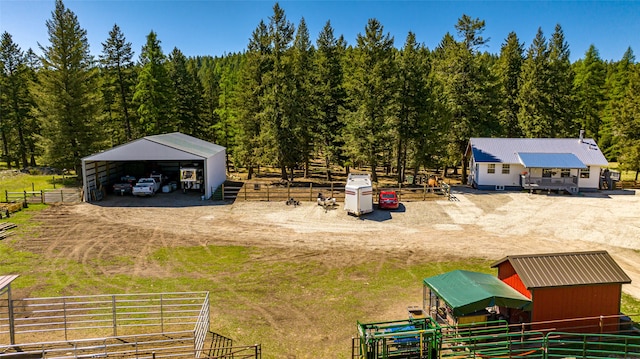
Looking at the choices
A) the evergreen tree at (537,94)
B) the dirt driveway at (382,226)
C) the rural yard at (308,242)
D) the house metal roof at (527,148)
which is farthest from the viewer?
the evergreen tree at (537,94)

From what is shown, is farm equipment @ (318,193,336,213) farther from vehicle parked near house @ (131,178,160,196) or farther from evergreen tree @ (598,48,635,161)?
evergreen tree @ (598,48,635,161)

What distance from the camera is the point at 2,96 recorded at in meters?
48.1

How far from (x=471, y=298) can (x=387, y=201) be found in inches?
718

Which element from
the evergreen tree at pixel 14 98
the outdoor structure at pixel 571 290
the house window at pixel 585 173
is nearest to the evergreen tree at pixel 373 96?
the house window at pixel 585 173

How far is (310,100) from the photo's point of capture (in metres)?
44.4

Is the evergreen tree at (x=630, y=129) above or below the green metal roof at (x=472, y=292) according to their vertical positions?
above

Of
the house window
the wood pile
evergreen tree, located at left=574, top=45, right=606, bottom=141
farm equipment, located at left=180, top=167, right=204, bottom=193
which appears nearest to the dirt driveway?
the wood pile

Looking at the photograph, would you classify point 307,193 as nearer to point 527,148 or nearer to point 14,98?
point 527,148

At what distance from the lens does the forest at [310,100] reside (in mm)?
39312

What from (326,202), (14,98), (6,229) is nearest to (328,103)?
(326,202)

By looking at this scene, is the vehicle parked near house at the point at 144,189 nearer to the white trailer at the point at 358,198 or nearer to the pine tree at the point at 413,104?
the white trailer at the point at 358,198

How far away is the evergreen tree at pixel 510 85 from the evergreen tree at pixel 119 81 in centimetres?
4255

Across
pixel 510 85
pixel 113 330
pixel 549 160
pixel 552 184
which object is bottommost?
pixel 113 330

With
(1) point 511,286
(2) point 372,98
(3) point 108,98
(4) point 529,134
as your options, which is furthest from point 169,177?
(4) point 529,134
